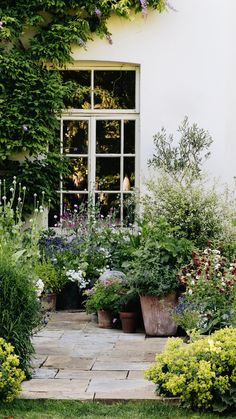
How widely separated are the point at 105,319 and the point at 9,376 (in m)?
2.83

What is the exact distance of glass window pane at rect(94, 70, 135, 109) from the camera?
10.5m

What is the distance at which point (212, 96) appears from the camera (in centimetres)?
1020

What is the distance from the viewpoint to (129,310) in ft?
26.5

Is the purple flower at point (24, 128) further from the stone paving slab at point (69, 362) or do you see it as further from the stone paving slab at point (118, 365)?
the stone paving slab at point (118, 365)

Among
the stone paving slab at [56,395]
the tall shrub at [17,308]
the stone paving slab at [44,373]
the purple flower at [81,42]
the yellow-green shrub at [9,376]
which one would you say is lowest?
the stone paving slab at [44,373]

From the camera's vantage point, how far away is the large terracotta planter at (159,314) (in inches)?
304

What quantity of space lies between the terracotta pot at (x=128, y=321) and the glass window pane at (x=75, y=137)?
3067mm

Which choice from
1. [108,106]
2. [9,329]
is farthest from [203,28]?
[9,329]

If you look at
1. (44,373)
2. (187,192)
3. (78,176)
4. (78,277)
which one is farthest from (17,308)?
(78,176)

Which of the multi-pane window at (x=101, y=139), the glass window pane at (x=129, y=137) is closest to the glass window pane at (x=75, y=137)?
the multi-pane window at (x=101, y=139)

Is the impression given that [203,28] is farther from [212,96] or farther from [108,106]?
[108,106]

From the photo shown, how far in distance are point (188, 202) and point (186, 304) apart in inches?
85.0

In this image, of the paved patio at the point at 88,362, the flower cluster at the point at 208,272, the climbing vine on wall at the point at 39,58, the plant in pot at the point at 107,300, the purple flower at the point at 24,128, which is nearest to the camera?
the paved patio at the point at 88,362

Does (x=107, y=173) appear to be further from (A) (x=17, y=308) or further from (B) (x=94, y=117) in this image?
(A) (x=17, y=308)
